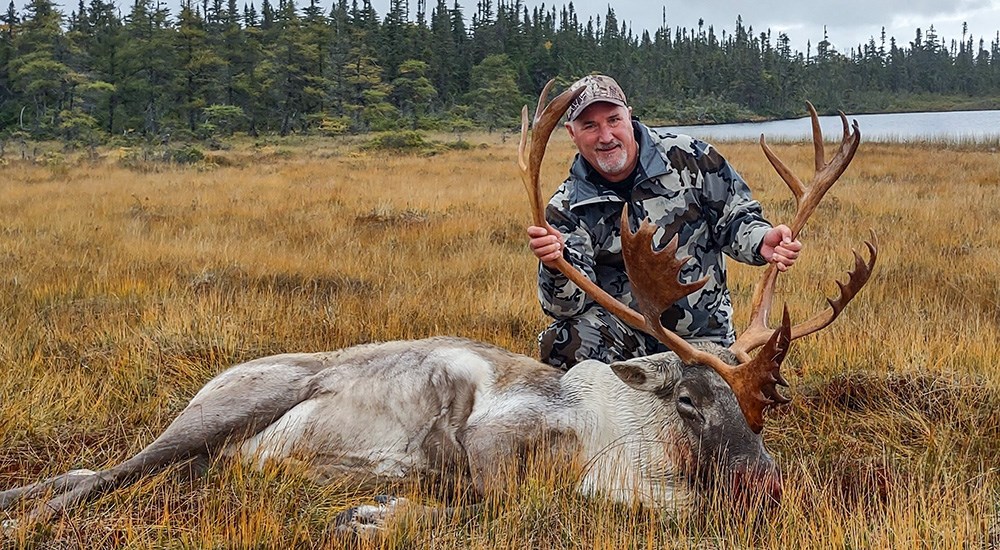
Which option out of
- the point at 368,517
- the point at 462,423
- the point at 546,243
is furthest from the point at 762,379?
the point at 368,517

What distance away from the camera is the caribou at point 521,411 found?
331 centimetres

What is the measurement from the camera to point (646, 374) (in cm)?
367

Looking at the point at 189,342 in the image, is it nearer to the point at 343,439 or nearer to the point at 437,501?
the point at 343,439

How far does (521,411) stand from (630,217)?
1.63 metres

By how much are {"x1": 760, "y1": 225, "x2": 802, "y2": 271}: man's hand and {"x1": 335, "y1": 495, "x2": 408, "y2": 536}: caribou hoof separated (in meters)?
2.22

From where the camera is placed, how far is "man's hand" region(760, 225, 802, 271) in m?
4.05

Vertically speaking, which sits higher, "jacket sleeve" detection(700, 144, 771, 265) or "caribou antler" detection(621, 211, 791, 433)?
"jacket sleeve" detection(700, 144, 771, 265)

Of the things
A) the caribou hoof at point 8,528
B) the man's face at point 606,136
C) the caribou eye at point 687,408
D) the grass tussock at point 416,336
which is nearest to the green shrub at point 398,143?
the grass tussock at point 416,336

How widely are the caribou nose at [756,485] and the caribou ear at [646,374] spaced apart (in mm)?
573

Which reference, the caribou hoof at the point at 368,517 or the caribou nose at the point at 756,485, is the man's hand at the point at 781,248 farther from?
the caribou hoof at the point at 368,517

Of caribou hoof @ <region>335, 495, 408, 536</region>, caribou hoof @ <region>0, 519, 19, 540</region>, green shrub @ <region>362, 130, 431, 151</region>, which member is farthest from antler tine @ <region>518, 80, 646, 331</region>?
green shrub @ <region>362, 130, 431, 151</region>

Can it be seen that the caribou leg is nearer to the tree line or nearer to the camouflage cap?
the camouflage cap

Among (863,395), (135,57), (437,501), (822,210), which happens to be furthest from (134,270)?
(135,57)

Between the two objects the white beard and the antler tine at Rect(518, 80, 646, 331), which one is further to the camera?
the white beard
